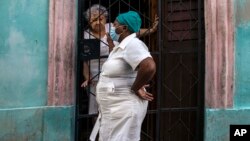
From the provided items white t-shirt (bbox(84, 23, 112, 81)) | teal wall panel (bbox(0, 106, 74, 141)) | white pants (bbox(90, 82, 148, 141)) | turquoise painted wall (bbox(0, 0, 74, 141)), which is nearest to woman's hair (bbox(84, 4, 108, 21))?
white t-shirt (bbox(84, 23, 112, 81))

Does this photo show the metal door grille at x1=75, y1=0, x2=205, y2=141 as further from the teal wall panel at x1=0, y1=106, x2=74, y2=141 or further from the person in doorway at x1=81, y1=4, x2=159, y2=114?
the teal wall panel at x1=0, y1=106, x2=74, y2=141

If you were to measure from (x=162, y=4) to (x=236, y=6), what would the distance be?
82 cm

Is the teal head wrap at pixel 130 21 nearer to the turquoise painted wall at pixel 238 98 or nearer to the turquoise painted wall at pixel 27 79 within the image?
the turquoise painted wall at pixel 238 98

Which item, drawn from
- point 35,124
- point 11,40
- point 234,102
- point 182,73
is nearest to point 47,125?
point 35,124

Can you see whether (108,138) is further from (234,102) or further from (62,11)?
(62,11)

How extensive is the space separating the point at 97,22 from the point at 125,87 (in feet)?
6.80

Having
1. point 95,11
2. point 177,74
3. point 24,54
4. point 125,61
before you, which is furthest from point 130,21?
point 24,54

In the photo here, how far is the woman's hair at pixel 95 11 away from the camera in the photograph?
250 inches

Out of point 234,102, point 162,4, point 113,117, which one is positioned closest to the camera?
point 113,117

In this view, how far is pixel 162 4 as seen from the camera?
620 cm

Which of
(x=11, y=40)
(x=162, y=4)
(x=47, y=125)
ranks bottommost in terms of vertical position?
(x=47, y=125)

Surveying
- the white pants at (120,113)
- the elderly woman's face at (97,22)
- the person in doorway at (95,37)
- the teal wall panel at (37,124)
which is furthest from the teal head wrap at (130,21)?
the teal wall panel at (37,124)

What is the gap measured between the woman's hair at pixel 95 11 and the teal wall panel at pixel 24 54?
0.46m

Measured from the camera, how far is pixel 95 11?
6379 mm
